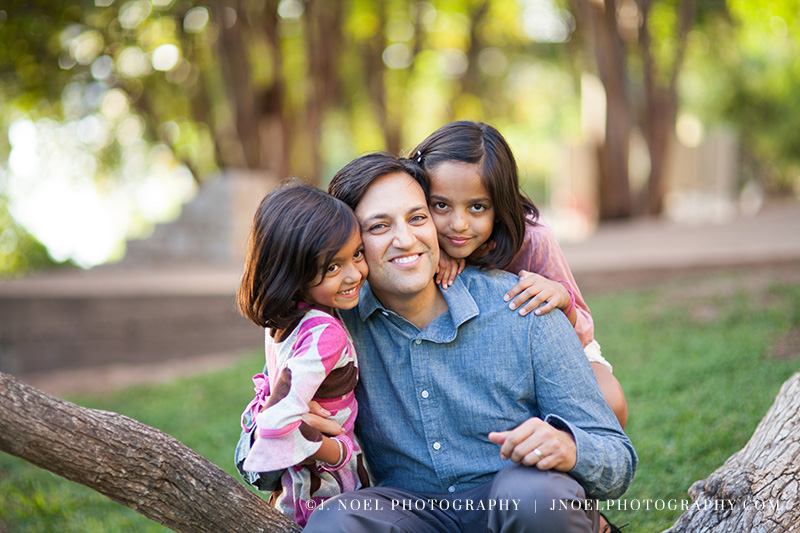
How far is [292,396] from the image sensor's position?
86.7 inches

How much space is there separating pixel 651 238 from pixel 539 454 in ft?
34.0

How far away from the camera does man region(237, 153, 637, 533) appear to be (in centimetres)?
215

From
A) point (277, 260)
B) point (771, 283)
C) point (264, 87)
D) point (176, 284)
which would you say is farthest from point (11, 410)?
point (264, 87)

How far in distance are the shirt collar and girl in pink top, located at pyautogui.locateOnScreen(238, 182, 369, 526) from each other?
0.38 feet

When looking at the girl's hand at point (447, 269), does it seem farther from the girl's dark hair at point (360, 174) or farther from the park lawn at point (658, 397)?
the park lawn at point (658, 397)

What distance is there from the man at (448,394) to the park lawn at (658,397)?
1340 mm

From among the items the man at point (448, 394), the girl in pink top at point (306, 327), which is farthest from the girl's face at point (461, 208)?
the girl in pink top at point (306, 327)

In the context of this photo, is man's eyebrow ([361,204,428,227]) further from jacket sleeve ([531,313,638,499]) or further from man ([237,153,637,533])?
jacket sleeve ([531,313,638,499])

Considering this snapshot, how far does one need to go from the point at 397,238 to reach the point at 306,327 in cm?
41

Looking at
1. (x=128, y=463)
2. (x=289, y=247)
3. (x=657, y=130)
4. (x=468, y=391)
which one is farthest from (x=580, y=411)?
(x=657, y=130)

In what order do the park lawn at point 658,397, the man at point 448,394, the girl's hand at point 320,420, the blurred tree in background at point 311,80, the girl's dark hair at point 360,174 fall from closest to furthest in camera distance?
the man at point 448,394, the girl's hand at point 320,420, the girl's dark hair at point 360,174, the park lawn at point 658,397, the blurred tree in background at point 311,80

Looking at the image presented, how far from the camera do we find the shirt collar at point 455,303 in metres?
2.42

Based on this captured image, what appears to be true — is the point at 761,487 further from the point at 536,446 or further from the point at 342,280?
the point at 342,280

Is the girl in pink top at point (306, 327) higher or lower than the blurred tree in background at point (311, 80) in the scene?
lower
